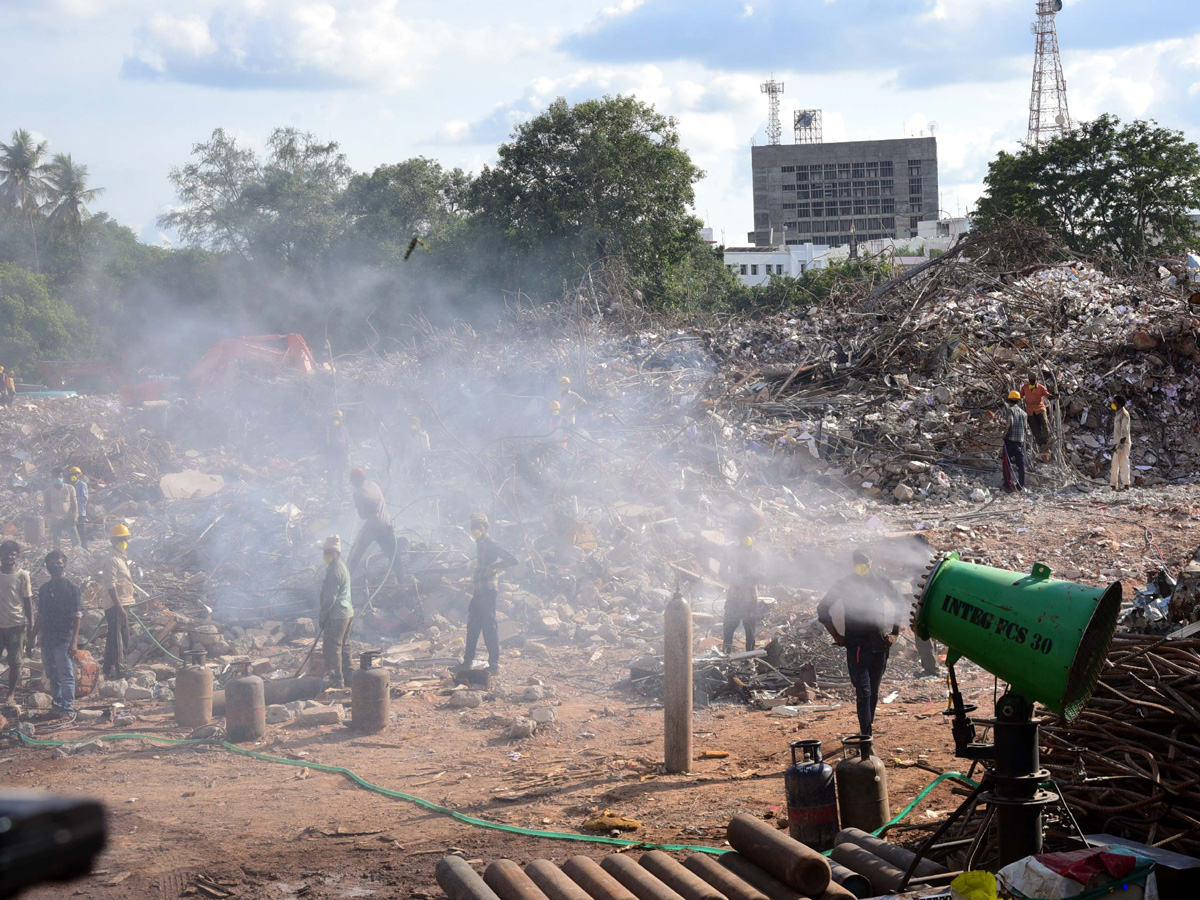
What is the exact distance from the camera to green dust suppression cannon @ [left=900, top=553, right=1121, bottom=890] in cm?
298

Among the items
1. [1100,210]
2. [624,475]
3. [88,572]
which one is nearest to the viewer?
[88,572]

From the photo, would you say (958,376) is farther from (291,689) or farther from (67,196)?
(67,196)

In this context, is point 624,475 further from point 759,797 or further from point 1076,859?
point 1076,859

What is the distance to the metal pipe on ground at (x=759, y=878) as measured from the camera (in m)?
3.71

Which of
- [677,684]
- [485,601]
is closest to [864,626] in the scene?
[677,684]

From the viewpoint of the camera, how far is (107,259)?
38406mm

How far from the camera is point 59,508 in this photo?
12969 millimetres

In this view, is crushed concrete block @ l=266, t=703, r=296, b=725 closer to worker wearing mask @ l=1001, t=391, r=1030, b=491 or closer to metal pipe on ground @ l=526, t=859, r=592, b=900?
metal pipe on ground @ l=526, t=859, r=592, b=900

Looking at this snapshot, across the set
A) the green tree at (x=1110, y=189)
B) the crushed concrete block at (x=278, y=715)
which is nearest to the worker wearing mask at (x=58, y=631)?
the crushed concrete block at (x=278, y=715)

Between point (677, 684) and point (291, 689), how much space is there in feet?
12.7

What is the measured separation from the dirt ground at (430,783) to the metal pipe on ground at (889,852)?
0.85 meters

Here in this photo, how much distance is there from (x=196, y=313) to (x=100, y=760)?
91.9 ft

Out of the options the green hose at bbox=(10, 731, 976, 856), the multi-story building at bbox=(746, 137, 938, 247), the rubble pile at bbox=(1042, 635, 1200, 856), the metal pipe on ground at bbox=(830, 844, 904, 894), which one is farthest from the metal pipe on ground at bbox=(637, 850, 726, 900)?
the multi-story building at bbox=(746, 137, 938, 247)

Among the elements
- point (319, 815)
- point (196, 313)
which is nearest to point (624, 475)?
point (319, 815)
